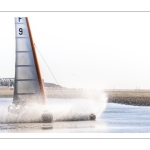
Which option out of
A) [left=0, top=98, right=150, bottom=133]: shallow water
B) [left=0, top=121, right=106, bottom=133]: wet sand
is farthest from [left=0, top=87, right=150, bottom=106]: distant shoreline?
[left=0, top=121, right=106, bottom=133]: wet sand

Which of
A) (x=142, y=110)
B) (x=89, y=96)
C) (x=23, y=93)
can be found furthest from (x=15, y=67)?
(x=142, y=110)

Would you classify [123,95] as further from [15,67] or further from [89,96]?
[15,67]

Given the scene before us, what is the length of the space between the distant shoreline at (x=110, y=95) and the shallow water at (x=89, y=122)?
0.22 feet

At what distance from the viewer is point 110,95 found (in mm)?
10031

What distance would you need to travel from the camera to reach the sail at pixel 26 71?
10.2 meters

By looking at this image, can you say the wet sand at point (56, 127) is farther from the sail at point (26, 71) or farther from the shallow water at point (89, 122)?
the sail at point (26, 71)

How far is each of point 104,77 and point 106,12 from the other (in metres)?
0.80

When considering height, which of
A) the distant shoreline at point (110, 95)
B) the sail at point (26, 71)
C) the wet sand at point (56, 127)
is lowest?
the wet sand at point (56, 127)

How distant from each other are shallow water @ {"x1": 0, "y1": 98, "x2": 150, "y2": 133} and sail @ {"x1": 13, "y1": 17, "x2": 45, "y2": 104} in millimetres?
212

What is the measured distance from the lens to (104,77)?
9.91 metres

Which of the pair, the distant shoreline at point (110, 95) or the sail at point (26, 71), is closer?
the distant shoreline at point (110, 95)

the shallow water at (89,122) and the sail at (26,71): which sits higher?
the sail at (26,71)

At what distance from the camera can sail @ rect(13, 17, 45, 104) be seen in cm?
1017

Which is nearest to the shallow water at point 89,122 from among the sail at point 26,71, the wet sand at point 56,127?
the wet sand at point 56,127
